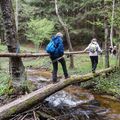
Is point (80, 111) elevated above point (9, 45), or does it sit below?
below

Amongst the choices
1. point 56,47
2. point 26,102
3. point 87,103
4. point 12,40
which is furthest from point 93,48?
point 26,102

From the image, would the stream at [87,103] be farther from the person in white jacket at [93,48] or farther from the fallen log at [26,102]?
the person in white jacket at [93,48]

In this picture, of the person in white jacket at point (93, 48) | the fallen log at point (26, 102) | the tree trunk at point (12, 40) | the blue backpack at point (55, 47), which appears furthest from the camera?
the person in white jacket at point (93, 48)

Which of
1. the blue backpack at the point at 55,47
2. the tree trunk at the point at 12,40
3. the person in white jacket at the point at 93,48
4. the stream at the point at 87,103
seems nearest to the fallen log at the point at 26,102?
the stream at the point at 87,103

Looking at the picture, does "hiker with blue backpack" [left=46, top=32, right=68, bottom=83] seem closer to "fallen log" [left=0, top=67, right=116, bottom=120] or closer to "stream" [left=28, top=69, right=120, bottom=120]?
"fallen log" [left=0, top=67, right=116, bottom=120]

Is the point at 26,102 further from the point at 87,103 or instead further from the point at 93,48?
the point at 93,48

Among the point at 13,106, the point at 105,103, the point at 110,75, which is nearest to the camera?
the point at 13,106

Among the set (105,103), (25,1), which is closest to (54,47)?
(105,103)

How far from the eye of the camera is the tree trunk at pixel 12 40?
10931 millimetres

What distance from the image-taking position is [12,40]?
11250 millimetres

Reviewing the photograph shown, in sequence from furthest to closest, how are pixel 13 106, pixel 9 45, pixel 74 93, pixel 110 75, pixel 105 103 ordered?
pixel 110 75 → pixel 74 93 → pixel 105 103 → pixel 9 45 → pixel 13 106

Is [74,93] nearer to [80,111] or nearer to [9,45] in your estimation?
[80,111]

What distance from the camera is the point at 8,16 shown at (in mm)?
10992

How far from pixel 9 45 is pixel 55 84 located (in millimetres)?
2400
